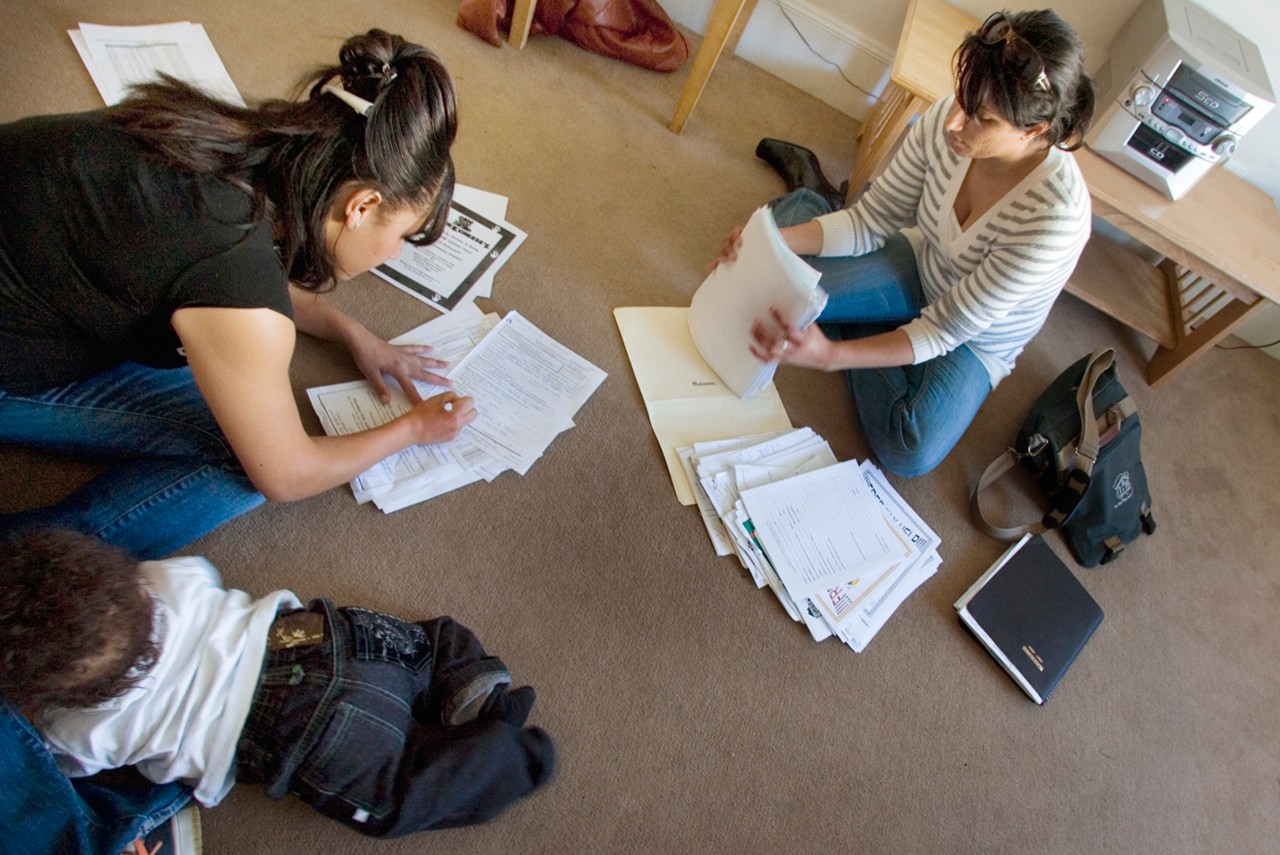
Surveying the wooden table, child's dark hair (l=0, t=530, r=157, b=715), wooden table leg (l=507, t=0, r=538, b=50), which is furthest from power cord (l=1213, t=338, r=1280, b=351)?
child's dark hair (l=0, t=530, r=157, b=715)

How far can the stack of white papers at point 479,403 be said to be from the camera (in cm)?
121

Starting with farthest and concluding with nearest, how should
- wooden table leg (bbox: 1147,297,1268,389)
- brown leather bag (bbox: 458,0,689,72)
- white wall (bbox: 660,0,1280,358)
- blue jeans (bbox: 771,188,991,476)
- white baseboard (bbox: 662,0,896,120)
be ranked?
white baseboard (bbox: 662,0,896,120) < brown leather bag (bbox: 458,0,689,72) < white wall (bbox: 660,0,1280,358) < wooden table leg (bbox: 1147,297,1268,389) < blue jeans (bbox: 771,188,991,476)

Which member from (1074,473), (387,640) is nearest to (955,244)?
(1074,473)

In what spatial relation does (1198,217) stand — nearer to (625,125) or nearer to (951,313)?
(951,313)

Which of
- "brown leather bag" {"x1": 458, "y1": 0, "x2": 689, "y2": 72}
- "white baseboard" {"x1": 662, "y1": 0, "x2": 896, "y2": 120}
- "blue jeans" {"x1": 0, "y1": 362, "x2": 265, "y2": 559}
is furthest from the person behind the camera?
"white baseboard" {"x1": 662, "y1": 0, "x2": 896, "y2": 120}

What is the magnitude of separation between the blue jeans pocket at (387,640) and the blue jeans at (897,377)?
944mm

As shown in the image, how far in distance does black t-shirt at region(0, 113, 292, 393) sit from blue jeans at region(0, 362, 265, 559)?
253 millimetres

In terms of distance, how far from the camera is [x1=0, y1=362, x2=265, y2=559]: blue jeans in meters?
0.97

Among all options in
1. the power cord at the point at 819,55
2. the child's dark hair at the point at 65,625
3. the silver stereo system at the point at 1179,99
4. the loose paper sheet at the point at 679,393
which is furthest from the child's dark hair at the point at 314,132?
the power cord at the point at 819,55

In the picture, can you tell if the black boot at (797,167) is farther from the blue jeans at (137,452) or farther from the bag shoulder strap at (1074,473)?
the blue jeans at (137,452)

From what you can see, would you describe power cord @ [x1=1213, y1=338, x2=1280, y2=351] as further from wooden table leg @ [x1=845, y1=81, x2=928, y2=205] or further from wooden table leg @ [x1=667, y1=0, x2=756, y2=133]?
wooden table leg @ [x1=667, y1=0, x2=756, y2=133]

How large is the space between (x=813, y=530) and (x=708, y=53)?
1.19 meters

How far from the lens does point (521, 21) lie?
6.08 feet

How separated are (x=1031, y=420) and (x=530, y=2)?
1.55 meters
